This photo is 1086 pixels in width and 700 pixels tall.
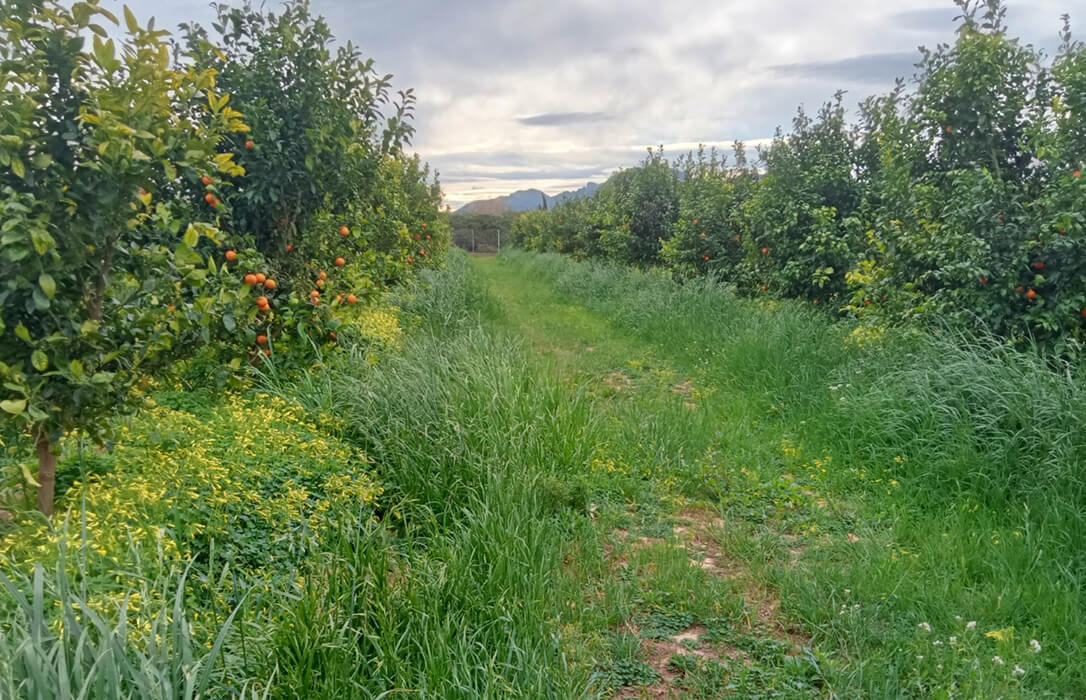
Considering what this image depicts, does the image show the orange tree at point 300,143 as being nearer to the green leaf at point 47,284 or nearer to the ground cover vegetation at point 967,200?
the green leaf at point 47,284

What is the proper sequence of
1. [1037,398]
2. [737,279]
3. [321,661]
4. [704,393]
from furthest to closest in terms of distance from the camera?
[737,279], [704,393], [1037,398], [321,661]

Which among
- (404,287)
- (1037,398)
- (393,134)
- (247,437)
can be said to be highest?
(393,134)

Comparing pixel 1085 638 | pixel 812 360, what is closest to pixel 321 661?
pixel 1085 638

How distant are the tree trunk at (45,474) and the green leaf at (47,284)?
70 centimetres

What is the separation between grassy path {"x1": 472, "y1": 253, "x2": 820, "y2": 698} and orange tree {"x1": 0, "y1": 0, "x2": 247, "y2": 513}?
2.27 meters

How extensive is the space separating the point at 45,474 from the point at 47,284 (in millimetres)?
922

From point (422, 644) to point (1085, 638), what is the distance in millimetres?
2641

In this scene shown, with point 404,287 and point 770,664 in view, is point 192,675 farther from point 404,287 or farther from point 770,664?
point 404,287

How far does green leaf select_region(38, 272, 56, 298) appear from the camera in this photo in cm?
236

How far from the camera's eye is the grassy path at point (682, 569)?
2.55 meters

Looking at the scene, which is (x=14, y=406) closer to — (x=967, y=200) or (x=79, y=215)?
(x=79, y=215)

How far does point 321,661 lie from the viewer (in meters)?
2.20

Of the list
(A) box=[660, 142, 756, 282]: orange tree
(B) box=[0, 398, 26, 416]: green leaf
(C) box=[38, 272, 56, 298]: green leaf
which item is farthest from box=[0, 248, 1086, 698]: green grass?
(A) box=[660, 142, 756, 282]: orange tree

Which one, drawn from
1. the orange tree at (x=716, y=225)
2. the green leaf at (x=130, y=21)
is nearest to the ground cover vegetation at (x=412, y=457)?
the green leaf at (x=130, y=21)
